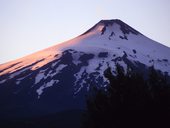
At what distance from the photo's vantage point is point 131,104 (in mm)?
17078

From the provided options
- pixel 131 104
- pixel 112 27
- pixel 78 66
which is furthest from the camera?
pixel 112 27

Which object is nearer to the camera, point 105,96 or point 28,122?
point 105,96

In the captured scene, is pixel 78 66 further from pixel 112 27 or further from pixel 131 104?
pixel 131 104

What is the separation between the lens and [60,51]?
526ft

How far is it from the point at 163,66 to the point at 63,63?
45290 millimetres

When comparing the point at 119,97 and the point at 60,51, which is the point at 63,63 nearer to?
the point at 60,51

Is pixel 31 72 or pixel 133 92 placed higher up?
pixel 133 92

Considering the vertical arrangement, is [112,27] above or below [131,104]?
below

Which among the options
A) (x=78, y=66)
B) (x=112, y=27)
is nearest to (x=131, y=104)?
(x=78, y=66)

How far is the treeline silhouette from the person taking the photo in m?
16.6

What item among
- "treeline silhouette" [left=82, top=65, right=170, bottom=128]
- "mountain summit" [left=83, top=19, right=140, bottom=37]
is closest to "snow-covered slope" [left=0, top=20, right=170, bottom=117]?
"mountain summit" [left=83, top=19, right=140, bottom=37]

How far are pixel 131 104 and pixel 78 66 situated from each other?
120 m

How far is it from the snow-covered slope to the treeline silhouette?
8619cm

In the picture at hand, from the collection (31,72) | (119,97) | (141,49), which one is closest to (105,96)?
(119,97)
